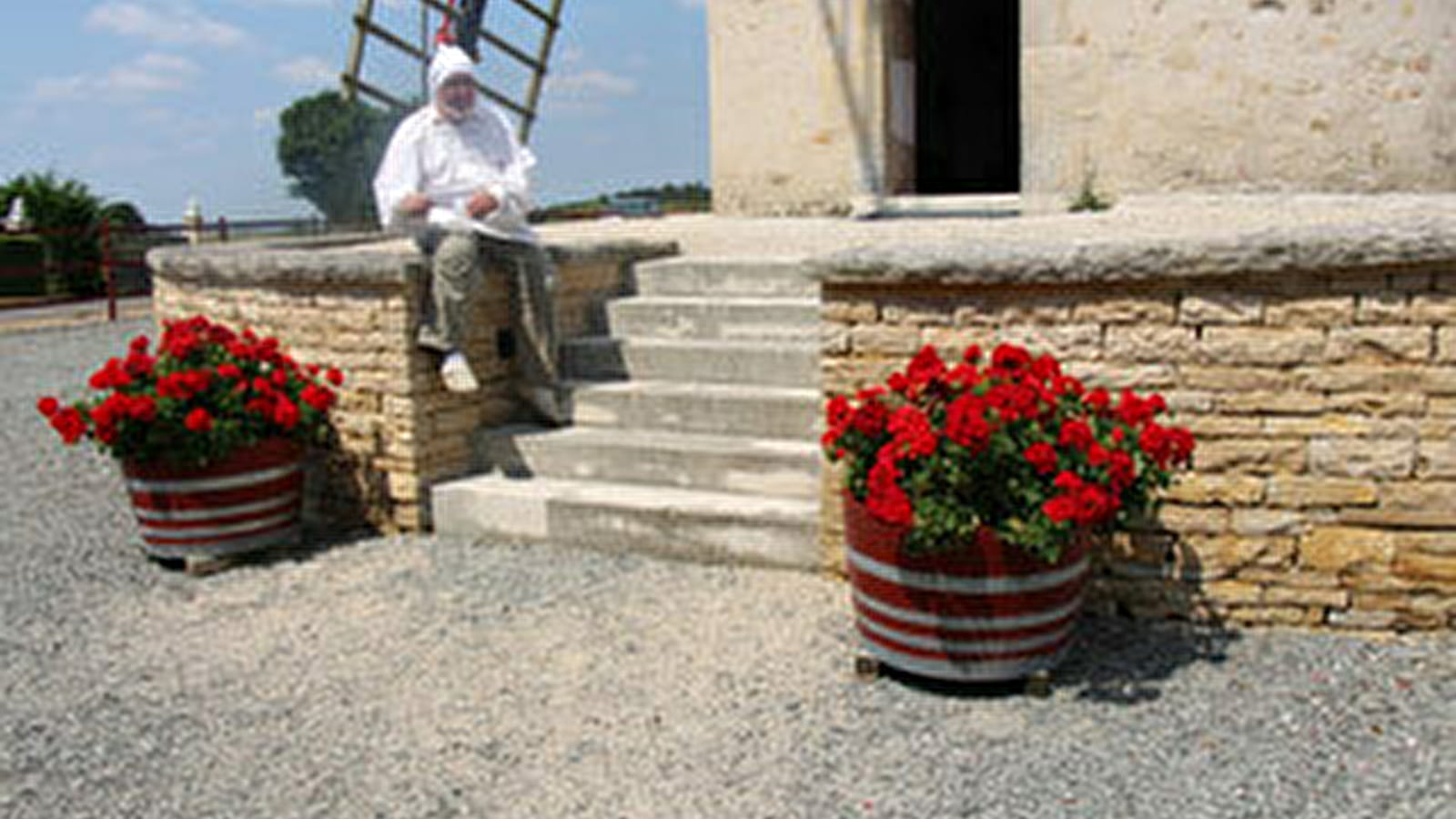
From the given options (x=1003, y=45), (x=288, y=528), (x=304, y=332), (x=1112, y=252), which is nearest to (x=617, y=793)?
(x=1112, y=252)

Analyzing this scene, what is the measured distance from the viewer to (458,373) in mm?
5777

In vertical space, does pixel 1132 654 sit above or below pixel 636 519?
below

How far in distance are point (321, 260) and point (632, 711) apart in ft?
9.98

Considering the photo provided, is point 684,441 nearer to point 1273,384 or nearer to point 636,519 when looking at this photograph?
point 636,519

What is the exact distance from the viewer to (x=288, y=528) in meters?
5.83

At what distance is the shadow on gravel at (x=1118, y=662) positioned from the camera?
4.05 metres

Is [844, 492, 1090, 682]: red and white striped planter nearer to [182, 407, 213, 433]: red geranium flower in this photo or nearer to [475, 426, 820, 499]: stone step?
[475, 426, 820, 499]: stone step

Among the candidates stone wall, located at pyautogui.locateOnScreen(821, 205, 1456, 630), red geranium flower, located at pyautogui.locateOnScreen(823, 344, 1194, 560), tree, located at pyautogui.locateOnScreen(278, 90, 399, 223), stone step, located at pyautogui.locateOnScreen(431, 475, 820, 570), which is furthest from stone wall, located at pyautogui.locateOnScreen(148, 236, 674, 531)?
tree, located at pyautogui.locateOnScreen(278, 90, 399, 223)

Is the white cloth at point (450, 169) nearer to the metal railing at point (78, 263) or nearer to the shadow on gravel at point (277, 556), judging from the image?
the shadow on gravel at point (277, 556)

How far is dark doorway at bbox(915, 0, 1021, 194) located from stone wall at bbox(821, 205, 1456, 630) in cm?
937

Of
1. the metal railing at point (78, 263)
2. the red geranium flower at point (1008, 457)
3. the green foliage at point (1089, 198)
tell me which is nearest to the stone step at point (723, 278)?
the red geranium flower at point (1008, 457)

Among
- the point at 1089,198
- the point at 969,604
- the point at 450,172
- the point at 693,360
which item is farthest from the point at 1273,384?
the point at 1089,198

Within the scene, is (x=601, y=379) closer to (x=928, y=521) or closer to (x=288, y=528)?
(x=288, y=528)

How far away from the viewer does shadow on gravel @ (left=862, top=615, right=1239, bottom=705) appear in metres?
4.05
